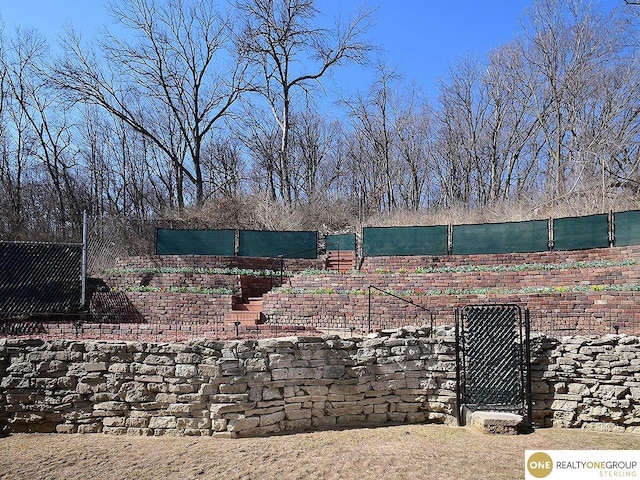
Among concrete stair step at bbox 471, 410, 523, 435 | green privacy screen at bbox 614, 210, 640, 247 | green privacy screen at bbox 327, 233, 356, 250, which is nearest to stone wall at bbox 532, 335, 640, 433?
concrete stair step at bbox 471, 410, 523, 435

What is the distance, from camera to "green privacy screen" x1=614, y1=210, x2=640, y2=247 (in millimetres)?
13070

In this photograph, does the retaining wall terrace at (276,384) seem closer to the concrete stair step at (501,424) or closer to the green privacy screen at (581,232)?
the concrete stair step at (501,424)

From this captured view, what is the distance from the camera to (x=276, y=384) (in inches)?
238

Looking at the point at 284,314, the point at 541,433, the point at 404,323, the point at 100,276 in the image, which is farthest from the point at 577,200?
the point at 100,276

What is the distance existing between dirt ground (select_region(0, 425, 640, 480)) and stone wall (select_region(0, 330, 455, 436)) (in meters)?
0.22

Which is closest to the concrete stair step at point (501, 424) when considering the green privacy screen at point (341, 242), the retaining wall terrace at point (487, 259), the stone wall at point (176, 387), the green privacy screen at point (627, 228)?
the stone wall at point (176, 387)

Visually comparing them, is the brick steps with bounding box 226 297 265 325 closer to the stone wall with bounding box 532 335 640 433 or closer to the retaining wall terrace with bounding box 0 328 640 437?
the retaining wall terrace with bounding box 0 328 640 437

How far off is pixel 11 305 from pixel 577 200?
776 inches

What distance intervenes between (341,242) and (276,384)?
38.5 feet

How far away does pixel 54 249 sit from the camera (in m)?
11.9

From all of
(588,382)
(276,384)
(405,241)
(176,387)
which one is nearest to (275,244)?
(405,241)

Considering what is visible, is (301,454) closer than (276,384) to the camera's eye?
Yes

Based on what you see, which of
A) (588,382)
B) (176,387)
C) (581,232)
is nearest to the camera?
(176,387)

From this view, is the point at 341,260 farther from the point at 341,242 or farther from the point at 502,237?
the point at 502,237
